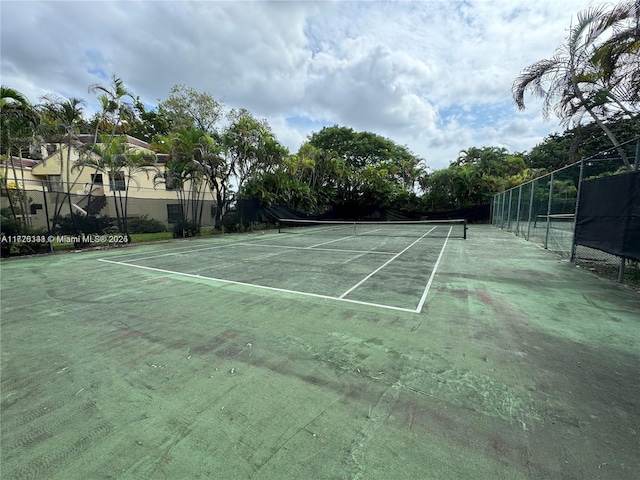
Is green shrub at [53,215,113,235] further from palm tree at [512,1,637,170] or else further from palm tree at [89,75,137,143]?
palm tree at [512,1,637,170]

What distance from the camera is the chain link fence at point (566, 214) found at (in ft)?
19.5

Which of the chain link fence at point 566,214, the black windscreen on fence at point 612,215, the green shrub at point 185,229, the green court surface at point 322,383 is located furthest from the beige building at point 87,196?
the chain link fence at point 566,214

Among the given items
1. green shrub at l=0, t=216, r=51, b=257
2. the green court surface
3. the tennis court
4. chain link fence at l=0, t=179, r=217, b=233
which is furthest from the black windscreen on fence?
green shrub at l=0, t=216, r=51, b=257

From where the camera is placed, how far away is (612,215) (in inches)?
207

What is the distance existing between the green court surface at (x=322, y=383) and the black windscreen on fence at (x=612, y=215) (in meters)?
0.94

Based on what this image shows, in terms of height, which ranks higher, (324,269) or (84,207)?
(84,207)

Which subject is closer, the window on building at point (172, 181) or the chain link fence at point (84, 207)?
the chain link fence at point (84, 207)

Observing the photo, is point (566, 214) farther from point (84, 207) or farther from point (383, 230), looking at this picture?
point (84, 207)

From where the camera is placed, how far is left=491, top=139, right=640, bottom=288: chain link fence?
19.5ft

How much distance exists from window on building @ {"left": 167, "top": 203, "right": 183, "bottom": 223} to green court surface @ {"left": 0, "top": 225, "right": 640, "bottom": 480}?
8776mm

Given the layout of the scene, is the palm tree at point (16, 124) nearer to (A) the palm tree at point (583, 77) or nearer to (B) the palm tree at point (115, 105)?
(B) the palm tree at point (115, 105)

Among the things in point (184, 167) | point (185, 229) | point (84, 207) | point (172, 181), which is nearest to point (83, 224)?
point (84, 207)

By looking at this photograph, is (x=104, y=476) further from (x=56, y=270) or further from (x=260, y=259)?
(x=56, y=270)

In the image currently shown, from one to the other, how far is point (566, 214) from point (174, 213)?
14709 mm
